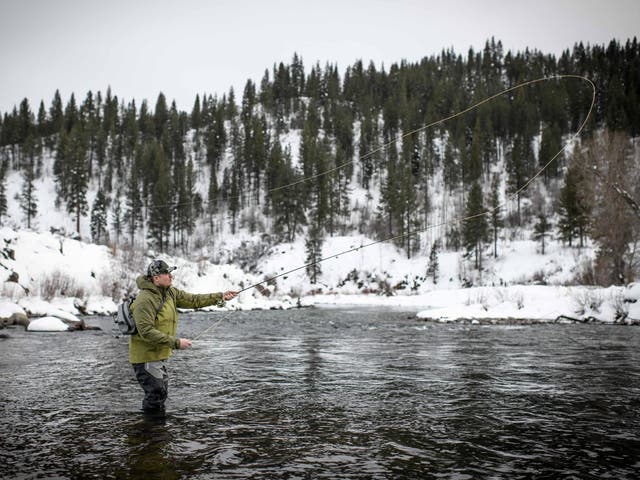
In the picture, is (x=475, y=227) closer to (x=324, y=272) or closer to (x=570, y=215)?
(x=570, y=215)

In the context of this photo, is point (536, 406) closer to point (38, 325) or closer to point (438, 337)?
point (438, 337)

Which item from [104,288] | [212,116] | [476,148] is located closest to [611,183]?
[104,288]

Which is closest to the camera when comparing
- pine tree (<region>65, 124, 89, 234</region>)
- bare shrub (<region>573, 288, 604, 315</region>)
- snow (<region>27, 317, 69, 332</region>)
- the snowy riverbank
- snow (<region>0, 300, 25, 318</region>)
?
snow (<region>27, 317, 69, 332</region>)

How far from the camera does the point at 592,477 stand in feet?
12.7

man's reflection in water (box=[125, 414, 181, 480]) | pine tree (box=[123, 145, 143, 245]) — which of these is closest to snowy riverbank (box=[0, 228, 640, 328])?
man's reflection in water (box=[125, 414, 181, 480])

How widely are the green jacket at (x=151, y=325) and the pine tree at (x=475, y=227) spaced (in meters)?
56.9

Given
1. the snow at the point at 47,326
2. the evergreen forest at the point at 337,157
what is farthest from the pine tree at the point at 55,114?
the snow at the point at 47,326

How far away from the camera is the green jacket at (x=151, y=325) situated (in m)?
5.51

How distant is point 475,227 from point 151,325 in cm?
5918

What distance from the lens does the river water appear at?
13.7 feet

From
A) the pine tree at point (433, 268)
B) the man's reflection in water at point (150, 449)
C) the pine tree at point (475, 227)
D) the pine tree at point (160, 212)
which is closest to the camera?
the man's reflection in water at point (150, 449)

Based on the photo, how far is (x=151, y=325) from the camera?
18.2 ft

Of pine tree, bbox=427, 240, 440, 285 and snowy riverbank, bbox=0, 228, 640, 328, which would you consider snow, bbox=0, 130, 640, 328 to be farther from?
pine tree, bbox=427, 240, 440, 285

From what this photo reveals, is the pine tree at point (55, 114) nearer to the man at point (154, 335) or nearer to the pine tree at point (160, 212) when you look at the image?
the pine tree at point (160, 212)
